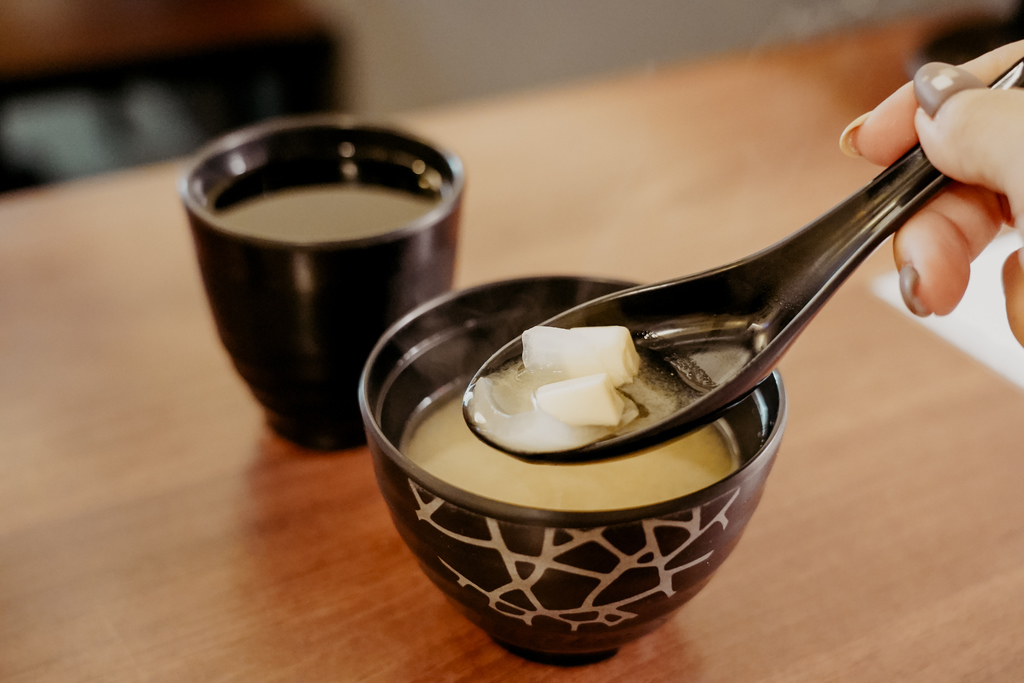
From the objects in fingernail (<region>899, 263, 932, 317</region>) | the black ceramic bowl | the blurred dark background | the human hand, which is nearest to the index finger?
the human hand

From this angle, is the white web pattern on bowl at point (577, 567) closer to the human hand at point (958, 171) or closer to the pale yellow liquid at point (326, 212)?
the human hand at point (958, 171)

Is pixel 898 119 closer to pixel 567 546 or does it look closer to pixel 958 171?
pixel 958 171

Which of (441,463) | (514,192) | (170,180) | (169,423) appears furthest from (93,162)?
(441,463)

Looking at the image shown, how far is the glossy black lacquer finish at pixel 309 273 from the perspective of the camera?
2.33ft

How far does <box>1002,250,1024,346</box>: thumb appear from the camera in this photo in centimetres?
68

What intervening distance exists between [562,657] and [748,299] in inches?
11.3

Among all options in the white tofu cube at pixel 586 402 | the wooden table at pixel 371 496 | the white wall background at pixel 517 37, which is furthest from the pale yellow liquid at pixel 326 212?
the white wall background at pixel 517 37

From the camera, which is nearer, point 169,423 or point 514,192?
point 169,423

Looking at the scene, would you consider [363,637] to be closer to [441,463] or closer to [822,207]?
[441,463]

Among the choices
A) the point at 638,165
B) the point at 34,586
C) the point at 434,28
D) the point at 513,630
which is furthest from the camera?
the point at 434,28

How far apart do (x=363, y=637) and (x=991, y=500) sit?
0.57 meters

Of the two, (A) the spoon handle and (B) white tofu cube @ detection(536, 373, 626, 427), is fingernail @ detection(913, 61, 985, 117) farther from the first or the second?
(B) white tofu cube @ detection(536, 373, 626, 427)

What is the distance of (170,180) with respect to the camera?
130cm

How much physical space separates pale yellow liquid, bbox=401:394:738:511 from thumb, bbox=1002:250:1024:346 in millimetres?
252
